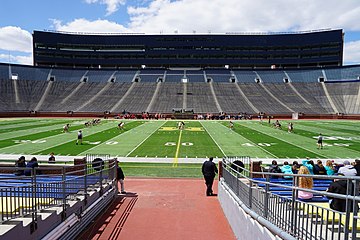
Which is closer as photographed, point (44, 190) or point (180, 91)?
point (44, 190)

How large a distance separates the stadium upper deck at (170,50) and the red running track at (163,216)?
A: 297 ft

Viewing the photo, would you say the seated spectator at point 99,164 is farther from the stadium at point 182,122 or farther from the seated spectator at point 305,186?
the seated spectator at point 305,186

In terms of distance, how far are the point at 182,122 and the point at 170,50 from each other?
6300cm

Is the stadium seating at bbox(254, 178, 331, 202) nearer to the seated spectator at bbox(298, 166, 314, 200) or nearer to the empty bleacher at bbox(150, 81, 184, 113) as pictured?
the seated spectator at bbox(298, 166, 314, 200)

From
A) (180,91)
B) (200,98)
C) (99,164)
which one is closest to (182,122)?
(99,164)

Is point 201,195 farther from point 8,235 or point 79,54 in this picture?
point 79,54

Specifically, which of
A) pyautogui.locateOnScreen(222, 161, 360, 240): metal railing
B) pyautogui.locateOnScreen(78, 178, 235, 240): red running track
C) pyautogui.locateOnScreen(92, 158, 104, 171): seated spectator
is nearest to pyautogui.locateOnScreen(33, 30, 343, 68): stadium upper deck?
pyautogui.locateOnScreen(78, 178, 235, 240): red running track

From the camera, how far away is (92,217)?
9.26 metres

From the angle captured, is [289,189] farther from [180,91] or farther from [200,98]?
[180,91]

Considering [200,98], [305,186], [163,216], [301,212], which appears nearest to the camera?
[301,212]

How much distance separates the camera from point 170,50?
100438 mm

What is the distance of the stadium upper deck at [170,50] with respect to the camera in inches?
3878

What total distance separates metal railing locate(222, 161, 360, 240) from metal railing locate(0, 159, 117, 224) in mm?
4582

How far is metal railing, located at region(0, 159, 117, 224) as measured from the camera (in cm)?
627
